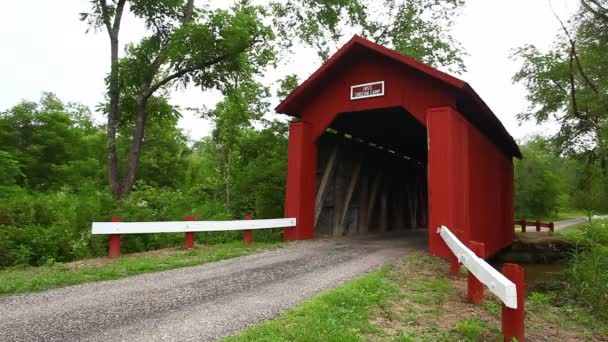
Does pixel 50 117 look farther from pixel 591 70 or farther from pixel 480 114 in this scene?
pixel 591 70

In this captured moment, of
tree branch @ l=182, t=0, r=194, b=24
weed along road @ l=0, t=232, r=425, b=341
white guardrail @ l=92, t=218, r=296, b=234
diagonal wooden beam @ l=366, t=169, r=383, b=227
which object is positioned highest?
tree branch @ l=182, t=0, r=194, b=24

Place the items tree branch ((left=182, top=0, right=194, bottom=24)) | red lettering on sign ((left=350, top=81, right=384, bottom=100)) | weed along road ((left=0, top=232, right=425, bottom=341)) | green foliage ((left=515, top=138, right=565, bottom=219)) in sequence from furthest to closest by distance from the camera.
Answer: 1. green foliage ((left=515, top=138, right=565, bottom=219))
2. tree branch ((left=182, top=0, right=194, bottom=24))
3. red lettering on sign ((left=350, top=81, right=384, bottom=100))
4. weed along road ((left=0, top=232, right=425, bottom=341))

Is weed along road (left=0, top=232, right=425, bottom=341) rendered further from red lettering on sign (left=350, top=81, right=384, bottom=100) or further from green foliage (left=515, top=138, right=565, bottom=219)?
green foliage (left=515, top=138, right=565, bottom=219)

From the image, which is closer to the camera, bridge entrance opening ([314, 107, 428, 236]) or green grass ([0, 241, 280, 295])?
green grass ([0, 241, 280, 295])

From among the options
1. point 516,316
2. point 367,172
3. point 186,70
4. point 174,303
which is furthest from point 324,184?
point 516,316

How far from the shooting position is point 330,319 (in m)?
3.77

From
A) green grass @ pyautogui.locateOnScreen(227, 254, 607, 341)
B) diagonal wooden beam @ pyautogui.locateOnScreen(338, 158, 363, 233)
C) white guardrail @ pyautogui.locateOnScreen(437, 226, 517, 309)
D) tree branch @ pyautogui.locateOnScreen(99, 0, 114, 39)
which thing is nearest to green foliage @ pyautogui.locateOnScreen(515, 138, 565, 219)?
diagonal wooden beam @ pyautogui.locateOnScreen(338, 158, 363, 233)

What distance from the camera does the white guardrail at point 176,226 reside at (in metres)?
6.90

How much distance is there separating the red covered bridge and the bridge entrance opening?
4 centimetres

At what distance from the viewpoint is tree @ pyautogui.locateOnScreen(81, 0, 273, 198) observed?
11.8m

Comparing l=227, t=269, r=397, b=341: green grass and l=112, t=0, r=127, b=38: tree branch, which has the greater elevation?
l=112, t=0, r=127, b=38: tree branch

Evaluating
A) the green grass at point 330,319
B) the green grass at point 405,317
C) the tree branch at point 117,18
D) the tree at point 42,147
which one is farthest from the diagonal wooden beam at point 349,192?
the tree at point 42,147

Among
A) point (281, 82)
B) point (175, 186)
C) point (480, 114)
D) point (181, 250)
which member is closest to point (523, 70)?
point (480, 114)

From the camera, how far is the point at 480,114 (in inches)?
471
